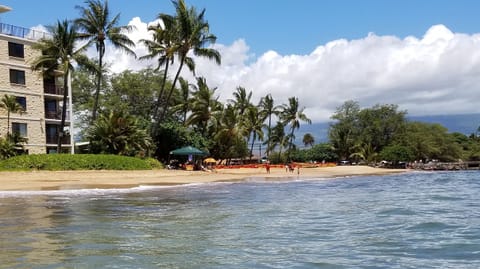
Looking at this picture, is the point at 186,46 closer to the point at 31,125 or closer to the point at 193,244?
the point at 31,125

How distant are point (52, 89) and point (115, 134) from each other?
42.2ft

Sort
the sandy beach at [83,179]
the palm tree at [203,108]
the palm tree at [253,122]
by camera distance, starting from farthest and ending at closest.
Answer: the palm tree at [253,122] < the palm tree at [203,108] < the sandy beach at [83,179]

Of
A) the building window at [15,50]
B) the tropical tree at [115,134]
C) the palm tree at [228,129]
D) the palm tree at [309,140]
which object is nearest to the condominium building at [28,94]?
the building window at [15,50]

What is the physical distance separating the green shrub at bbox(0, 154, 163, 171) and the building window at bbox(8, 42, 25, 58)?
14030mm

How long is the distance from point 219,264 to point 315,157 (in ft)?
225

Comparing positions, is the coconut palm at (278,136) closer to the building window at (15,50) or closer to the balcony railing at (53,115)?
the balcony railing at (53,115)

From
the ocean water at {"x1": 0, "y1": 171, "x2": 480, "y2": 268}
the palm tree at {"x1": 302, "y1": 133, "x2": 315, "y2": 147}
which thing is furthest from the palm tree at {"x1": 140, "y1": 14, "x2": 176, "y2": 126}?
the palm tree at {"x1": 302, "y1": 133, "x2": 315, "y2": 147}

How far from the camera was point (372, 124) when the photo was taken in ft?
254

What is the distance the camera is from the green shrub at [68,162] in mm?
34947

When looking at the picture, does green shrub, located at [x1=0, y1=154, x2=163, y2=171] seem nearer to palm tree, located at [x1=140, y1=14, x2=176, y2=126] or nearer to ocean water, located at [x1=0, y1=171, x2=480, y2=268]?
palm tree, located at [x1=140, y1=14, x2=176, y2=126]

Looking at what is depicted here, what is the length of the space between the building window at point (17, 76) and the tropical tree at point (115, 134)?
32.3 ft

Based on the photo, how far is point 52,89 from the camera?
1975 inches

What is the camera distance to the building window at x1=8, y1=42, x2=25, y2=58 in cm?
4595

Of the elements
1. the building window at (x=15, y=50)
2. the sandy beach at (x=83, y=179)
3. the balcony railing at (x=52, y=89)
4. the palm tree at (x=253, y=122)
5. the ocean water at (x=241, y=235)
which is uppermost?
the building window at (x=15, y=50)
